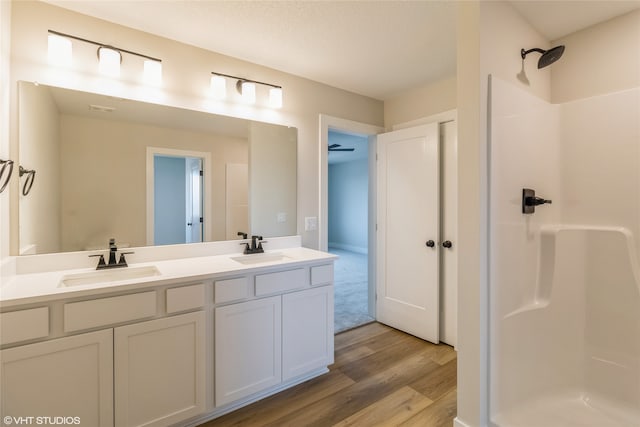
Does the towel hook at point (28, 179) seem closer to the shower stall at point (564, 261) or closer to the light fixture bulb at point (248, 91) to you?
the light fixture bulb at point (248, 91)

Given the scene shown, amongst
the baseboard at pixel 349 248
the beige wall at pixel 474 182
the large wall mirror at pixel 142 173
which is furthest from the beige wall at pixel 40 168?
the baseboard at pixel 349 248

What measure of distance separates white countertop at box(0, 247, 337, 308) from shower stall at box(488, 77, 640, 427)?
118cm

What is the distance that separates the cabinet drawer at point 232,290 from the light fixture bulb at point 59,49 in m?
1.56

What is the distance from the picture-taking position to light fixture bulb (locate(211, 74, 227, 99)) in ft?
7.25

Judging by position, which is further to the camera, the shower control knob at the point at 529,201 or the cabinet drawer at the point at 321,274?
the cabinet drawer at the point at 321,274

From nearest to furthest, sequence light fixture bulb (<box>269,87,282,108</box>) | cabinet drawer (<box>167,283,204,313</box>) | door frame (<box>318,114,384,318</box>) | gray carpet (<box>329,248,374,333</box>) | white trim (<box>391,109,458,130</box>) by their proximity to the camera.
Answer: cabinet drawer (<box>167,283,204,313</box>) → light fixture bulb (<box>269,87,282,108</box>) → white trim (<box>391,109,458,130</box>) → door frame (<box>318,114,384,318</box>) → gray carpet (<box>329,248,374,333</box>)

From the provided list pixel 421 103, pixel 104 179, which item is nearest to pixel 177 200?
pixel 104 179

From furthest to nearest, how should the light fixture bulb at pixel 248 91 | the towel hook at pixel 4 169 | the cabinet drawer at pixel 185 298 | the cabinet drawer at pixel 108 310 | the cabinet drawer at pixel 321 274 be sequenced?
the light fixture bulb at pixel 248 91, the cabinet drawer at pixel 321 274, the cabinet drawer at pixel 185 298, the towel hook at pixel 4 169, the cabinet drawer at pixel 108 310

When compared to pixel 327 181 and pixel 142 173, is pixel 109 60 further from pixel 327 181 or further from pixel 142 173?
pixel 327 181

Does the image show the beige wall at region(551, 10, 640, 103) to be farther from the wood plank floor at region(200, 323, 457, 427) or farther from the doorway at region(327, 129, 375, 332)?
the doorway at region(327, 129, 375, 332)

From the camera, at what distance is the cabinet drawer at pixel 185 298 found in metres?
1.59

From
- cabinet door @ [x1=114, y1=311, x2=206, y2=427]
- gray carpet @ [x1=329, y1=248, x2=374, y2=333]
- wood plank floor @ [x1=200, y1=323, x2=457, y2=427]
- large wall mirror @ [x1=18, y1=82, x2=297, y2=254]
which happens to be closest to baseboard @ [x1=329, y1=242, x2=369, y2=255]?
gray carpet @ [x1=329, y1=248, x2=374, y2=333]

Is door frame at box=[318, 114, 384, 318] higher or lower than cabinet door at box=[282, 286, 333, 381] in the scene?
higher

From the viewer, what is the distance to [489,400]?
1.51 m
